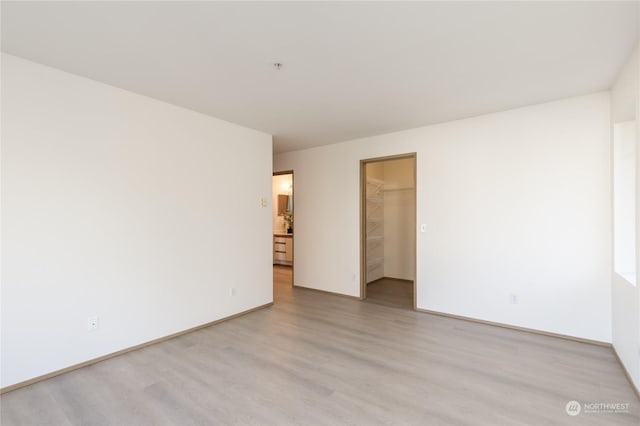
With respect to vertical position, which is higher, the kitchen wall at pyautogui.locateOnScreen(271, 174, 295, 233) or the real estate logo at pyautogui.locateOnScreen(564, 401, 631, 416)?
the kitchen wall at pyautogui.locateOnScreen(271, 174, 295, 233)

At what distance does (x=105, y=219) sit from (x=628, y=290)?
449 centimetres

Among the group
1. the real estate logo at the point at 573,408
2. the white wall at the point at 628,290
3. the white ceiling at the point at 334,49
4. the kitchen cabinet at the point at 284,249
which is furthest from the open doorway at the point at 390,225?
the real estate logo at the point at 573,408

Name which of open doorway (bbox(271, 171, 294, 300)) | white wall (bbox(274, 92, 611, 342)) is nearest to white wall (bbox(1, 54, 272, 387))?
white wall (bbox(274, 92, 611, 342))

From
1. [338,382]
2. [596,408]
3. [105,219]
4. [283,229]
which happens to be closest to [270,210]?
[105,219]

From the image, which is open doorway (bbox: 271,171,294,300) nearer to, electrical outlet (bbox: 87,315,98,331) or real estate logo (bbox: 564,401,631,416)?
electrical outlet (bbox: 87,315,98,331)

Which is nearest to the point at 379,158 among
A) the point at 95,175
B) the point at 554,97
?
the point at 554,97

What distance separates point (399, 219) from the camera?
248 inches

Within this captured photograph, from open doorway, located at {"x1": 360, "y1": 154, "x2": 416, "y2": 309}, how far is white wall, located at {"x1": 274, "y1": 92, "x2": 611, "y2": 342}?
1.52 m

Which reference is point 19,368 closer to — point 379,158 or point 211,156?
point 211,156

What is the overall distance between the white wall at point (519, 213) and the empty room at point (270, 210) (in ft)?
0.07

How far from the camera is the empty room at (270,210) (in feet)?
6.65

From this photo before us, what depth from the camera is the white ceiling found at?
1.83 meters

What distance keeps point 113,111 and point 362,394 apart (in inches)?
129

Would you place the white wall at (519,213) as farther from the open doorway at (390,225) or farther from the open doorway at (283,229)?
the open doorway at (283,229)
